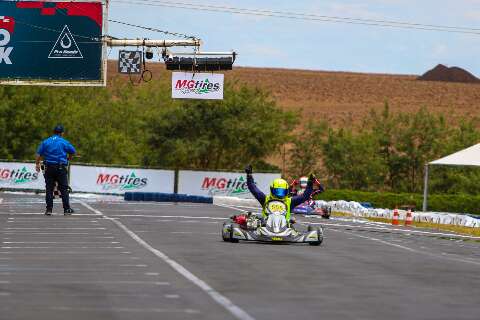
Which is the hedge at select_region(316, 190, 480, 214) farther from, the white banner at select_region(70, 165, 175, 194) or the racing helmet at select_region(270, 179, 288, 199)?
the racing helmet at select_region(270, 179, 288, 199)

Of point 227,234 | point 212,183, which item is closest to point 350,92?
point 212,183

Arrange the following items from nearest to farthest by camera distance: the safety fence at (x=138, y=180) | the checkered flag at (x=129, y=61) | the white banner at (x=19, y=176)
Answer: the checkered flag at (x=129, y=61), the safety fence at (x=138, y=180), the white banner at (x=19, y=176)

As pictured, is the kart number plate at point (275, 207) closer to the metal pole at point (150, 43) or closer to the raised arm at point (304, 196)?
the raised arm at point (304, 196)

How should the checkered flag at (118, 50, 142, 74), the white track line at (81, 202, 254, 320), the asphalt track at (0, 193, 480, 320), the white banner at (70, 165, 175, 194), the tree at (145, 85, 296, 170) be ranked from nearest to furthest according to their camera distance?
the white track line at (81, 202, 254, 320), the asphalt track at (0, 193, 480, 320), the checkered flag at (118, 50, 142, 74), the white banner at (70, 165, 175, 194), the tree at (145, 85, 296, 170)

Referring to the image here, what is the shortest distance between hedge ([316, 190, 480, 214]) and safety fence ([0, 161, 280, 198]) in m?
4.19

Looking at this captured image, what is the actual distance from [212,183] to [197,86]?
896 centimetres

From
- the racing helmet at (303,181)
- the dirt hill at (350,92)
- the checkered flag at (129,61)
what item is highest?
the dirt hill at (350,92)

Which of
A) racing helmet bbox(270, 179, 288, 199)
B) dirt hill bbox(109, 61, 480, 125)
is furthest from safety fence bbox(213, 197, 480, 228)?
dirt hill bbox(109, 61, 480, 125)

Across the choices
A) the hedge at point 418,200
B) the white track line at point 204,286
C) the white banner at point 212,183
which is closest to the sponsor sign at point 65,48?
the white banner at point 212,183

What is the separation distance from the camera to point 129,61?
190 feet

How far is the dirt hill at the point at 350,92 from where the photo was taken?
15875cm

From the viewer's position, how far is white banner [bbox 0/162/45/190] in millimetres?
66312

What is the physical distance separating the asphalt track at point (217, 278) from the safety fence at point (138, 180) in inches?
1597

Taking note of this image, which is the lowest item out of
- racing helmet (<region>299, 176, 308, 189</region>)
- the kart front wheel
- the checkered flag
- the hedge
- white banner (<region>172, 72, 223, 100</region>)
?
the hedge
